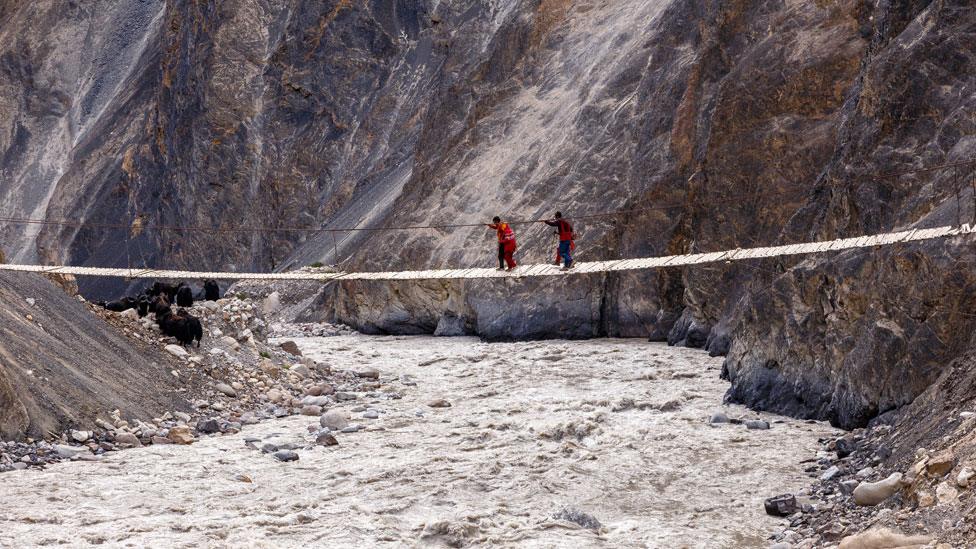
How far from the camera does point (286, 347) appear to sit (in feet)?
78.6

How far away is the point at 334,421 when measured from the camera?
18641 millimetres

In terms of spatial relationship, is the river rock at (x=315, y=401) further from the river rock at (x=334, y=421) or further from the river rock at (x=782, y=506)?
the river rock at (x=782, y=506)

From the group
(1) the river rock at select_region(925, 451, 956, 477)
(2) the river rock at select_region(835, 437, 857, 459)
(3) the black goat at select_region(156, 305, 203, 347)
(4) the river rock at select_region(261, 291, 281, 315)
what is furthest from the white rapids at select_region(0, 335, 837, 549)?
(4) the river rock at select_region(261, 291, 281, 315)

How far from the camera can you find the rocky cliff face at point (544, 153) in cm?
1794

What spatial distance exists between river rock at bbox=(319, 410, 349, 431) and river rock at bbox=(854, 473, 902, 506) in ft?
26.4

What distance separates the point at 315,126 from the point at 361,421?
92.4ft

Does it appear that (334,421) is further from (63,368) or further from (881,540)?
(881,540)

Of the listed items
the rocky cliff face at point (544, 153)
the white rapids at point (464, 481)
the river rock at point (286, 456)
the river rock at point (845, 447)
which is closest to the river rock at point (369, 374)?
the white rapids at point (464, 481)

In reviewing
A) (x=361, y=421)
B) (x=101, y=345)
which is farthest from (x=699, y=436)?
(x=101, y=345)

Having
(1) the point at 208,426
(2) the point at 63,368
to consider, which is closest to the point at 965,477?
(1) the point at 208,426

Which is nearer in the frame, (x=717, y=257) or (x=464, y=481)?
(x=464, y=481)

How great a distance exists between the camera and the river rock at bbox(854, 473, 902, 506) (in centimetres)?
1210

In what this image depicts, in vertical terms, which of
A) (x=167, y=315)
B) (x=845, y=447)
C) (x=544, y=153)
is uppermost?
(x=544, y=153)

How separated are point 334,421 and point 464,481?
13.2ft
